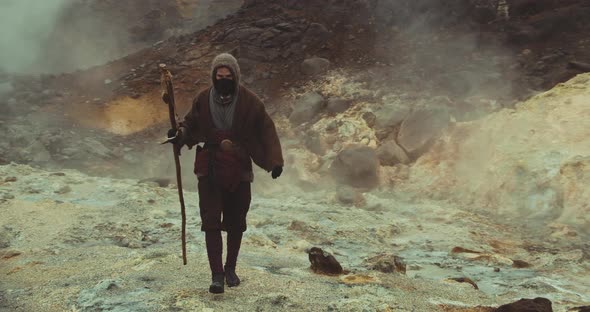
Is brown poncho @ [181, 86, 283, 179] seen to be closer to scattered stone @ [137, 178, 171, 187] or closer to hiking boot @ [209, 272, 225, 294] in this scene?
hiking boot @ [209, 272, 225, 294]

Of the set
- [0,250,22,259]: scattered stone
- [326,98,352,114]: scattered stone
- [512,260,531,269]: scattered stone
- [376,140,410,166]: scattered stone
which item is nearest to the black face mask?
[0,250,22,259]: scattered stone

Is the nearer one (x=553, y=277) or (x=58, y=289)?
(x=58, y=289)

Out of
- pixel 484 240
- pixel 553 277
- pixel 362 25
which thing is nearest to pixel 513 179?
pixel 484 240

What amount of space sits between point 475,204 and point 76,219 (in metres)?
5.07

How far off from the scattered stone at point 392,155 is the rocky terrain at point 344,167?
24mm

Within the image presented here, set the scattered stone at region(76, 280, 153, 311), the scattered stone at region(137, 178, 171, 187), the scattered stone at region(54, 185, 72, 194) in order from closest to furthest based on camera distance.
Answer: the scattered stone at region(76, 280, 153, 311) → the scattered stone at region(54, 185, 72, 194) → the scattered stone at region(137, 178, 171, 187)

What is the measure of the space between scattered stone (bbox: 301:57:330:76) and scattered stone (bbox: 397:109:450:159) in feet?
14.0

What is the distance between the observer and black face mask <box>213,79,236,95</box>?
340cm

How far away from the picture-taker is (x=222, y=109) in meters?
3.45

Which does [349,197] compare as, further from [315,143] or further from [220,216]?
[220,216]

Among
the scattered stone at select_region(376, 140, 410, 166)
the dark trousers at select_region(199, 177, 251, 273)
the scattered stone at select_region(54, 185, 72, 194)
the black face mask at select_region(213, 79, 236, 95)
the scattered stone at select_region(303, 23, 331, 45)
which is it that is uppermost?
the black face mask at select_region(213, 79, 236, 95)

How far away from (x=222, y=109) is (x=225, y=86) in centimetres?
15

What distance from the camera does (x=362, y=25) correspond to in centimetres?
1473

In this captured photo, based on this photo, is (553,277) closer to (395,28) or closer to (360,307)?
(360,307)
